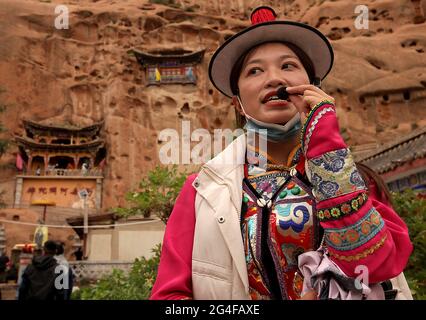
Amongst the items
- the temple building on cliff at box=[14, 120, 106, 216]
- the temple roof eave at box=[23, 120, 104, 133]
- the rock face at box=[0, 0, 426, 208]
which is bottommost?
the temple building on cliff at box=[14, 120, 106, 216]

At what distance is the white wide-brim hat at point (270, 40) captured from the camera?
1277 millimetres

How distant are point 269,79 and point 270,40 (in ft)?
0.58

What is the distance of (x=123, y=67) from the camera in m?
21.6

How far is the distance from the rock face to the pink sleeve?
18432mm

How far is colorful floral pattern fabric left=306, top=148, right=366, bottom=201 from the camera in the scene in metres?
0.91

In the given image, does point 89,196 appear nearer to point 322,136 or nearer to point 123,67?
point 123,67

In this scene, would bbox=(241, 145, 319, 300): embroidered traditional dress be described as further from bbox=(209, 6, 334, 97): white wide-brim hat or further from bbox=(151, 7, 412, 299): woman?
bbox=(209, 6, 334, 97): white wide-brim hat

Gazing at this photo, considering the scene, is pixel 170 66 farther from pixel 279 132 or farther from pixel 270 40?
pixel 279 132

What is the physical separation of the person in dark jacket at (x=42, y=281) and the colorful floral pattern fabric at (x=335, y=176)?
352cm

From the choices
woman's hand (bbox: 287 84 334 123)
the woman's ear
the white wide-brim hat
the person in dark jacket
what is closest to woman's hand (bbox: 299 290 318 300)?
woman's hand (bbox: 287 84 334 123)

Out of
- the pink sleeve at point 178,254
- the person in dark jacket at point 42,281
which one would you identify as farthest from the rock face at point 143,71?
the pink sleeve at point 178,254


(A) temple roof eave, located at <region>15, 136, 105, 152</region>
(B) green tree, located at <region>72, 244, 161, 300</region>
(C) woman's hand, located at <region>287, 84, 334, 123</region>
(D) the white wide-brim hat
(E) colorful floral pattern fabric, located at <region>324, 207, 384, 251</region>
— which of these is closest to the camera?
(E) colorful floral pattern fabric, located at <region>324, 207, 384, 251</region>

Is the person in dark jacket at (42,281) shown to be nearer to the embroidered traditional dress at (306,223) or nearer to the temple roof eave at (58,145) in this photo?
the embroidered traditional dress at (306,223)

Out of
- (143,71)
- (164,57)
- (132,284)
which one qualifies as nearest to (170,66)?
(164,57)
